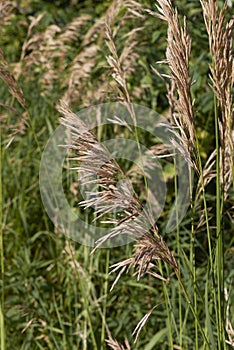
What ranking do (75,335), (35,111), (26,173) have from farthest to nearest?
(35,111), (26,173), (75,335)

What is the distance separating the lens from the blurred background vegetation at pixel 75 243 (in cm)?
237

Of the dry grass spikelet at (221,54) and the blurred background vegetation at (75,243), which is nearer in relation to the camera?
the dry grass spikelet at (221,54)

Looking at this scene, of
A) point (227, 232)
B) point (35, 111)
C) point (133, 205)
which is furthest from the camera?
point (35, 111)

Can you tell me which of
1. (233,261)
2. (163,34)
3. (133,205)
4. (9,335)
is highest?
(163,34)

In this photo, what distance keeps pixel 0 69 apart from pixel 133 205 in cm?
56

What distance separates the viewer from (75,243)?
2947 millimetres

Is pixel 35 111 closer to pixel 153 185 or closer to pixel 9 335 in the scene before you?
pixel 153 185

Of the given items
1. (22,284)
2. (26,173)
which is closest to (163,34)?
(26,173)

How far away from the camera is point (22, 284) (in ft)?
8.71

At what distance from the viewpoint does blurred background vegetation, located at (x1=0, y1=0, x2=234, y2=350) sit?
7.78ft

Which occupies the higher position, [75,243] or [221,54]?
[221,54]

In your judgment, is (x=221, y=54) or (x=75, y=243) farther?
(x=75, y=243)

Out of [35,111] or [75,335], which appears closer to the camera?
[75,335]

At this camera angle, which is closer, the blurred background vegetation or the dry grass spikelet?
the dry grass spikelet
